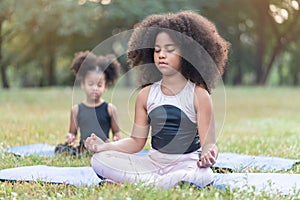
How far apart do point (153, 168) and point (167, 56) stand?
80cm

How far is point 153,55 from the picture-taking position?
3740 millimetres

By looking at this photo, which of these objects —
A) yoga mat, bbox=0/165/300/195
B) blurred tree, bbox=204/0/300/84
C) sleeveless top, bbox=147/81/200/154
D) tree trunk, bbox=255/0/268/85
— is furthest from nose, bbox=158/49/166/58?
tree trunk, bbox=255/0/268/85

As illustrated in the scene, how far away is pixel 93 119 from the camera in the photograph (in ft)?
16.8

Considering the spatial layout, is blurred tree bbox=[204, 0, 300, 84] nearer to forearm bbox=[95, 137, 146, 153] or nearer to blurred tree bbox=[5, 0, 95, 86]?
blurred tree bbox=[5, 0, 95, 86]

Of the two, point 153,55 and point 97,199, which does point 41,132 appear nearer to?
point 153,55

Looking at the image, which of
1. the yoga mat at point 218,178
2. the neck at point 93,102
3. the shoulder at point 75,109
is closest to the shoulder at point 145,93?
the yoga mat at point 218,178

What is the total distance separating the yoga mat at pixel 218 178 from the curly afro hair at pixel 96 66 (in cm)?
154

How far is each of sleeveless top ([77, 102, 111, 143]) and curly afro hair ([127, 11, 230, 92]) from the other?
5.00 ft

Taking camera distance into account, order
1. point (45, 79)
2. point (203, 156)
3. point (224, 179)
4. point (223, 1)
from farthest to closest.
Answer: point (45, 79)
point (223, 1)
point (224, 179)
point (203, 156)

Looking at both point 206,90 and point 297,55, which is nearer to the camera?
point 206,90

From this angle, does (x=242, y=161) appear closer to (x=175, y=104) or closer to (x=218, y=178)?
(x=218, y=178)

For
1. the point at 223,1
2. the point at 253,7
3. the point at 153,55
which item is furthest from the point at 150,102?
the point at 253,7

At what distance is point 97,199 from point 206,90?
1261mm

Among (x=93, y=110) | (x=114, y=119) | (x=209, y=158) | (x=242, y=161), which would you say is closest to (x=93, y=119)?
(x=93, y=110)
